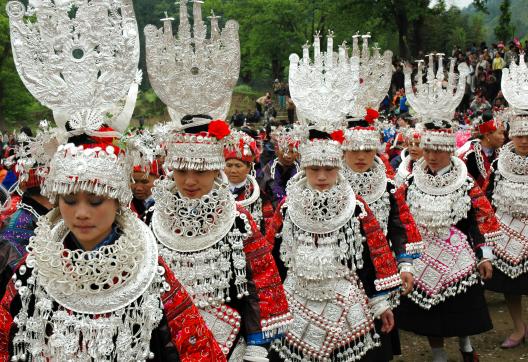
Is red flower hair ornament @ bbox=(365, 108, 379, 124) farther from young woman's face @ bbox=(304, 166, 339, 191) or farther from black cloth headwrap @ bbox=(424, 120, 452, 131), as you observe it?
young woman's face @ bbox=(304, 166, 339, 191)

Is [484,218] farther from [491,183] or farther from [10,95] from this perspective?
[10,95]

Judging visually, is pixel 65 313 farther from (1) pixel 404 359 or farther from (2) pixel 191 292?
(1) pixel 404 359

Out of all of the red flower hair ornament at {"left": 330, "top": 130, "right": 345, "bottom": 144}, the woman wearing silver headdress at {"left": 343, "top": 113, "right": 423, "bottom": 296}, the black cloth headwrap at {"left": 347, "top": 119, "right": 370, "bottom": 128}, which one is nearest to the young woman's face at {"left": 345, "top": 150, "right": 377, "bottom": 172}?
the woman wearing silver headdress at {"left": 343, "top": 113, "right": 423, "bottom": 296}

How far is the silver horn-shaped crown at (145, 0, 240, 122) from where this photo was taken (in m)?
4.48

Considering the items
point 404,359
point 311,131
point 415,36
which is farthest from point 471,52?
point 311,131

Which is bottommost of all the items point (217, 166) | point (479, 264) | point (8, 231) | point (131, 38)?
point (479, 264)

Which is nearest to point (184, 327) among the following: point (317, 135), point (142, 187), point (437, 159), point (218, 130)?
point (218, 130)

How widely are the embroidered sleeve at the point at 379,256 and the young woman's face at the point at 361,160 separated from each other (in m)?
1.02

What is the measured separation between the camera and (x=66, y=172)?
Answer: 3.03 m

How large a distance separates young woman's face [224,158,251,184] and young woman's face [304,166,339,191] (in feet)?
3.73

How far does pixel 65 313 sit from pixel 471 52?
2395 centimetres

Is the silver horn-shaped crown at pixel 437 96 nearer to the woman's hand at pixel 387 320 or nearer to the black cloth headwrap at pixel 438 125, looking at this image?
the black cloth headwrap at pixel 438 125

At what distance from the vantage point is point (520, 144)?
25.7 feet

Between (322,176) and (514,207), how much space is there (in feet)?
11.1
